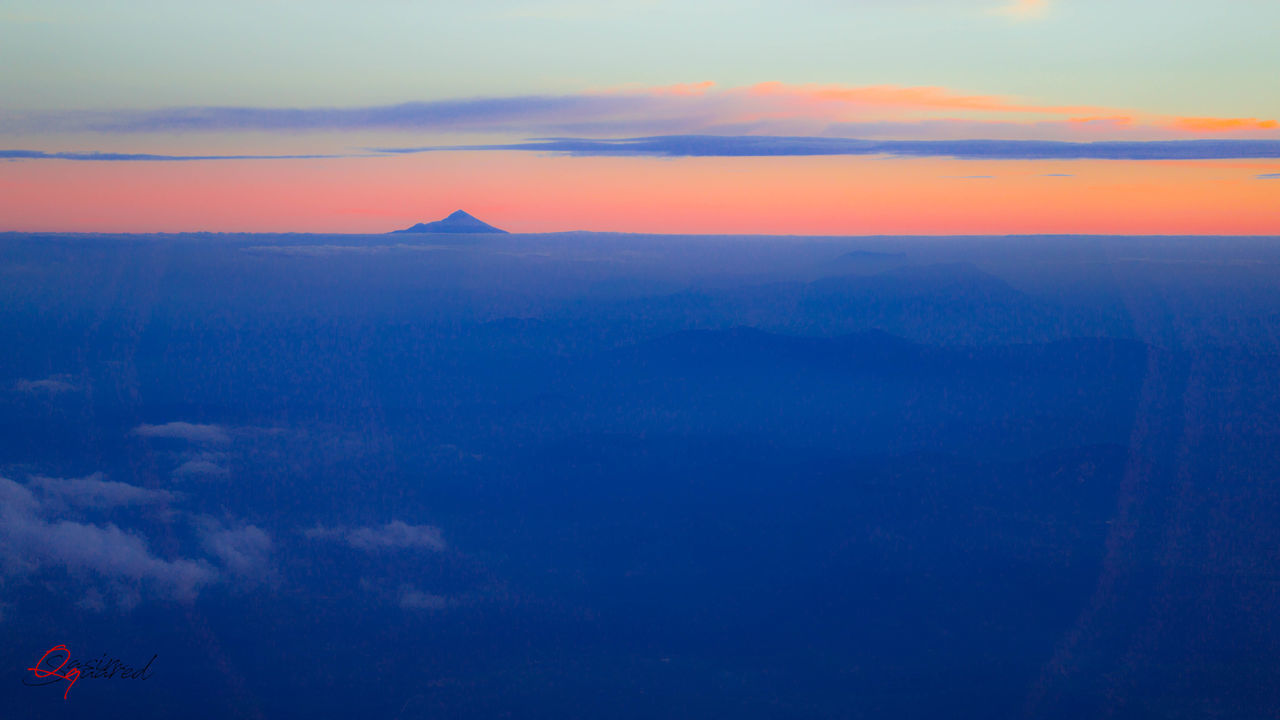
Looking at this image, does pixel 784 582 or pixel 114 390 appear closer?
pixel 784 582

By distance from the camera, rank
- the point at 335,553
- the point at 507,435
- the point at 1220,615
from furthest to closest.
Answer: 1. the point at 507,435
2. the point at 335,553
3. the point at 1220,615

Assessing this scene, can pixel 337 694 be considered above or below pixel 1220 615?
below

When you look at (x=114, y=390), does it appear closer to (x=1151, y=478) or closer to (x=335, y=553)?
(x=335, y=553)

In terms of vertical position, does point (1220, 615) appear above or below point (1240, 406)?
below

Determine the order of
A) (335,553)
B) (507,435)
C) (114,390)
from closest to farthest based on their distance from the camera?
1. (335,553)
2. (507,435)
3. (114,390)

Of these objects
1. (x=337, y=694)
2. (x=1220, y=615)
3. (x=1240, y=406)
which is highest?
(x=1240, y=406)

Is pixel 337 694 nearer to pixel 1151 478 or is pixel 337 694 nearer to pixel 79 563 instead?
pixel 79 563

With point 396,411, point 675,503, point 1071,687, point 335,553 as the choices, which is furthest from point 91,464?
point 1071,687

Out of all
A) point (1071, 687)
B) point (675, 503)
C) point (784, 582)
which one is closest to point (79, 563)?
point (675, 503)

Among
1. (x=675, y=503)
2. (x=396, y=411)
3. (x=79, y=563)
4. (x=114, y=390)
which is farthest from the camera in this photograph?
(x=396, y=411)
